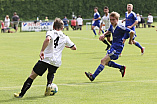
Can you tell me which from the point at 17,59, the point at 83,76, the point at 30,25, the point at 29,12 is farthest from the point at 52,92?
the point at 29,12

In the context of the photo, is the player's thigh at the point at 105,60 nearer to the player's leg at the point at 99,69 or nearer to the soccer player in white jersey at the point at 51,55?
the player's leg at the point at 99,69

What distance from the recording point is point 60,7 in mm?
59219

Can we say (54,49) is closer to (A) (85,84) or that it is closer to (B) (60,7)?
(A) (85,84)

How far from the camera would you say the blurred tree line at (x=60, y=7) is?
187 feet

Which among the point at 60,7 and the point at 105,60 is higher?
the point at 60,7

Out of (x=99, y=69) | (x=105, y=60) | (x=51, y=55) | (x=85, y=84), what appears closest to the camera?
(x=51, y=55)

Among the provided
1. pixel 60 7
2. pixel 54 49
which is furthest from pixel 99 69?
pixel 60 7

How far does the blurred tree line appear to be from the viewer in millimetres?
57062

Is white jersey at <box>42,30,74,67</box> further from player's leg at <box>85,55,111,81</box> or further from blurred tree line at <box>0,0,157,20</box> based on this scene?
blurred tree line at <box>0,0,157,20</box>

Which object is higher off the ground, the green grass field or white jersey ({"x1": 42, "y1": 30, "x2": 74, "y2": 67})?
white jersey ({"x1": 42, "y1": 30, "x2": 74, "y2": 67})

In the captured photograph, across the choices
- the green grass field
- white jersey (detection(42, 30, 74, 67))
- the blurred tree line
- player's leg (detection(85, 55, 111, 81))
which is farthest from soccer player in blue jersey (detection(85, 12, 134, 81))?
the blurred tree line

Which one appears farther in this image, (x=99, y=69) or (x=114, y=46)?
(x=114, y=46)

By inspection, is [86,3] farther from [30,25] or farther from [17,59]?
[17,59]

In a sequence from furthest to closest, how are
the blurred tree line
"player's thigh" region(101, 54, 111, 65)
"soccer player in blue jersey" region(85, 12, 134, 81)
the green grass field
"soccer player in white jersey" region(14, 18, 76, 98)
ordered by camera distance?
the blurred tree line
"player's thigh" region(101, 54, 111, 65)
"soccer player in blue jersey" region(85, 12, 134, 81)
"soccer player in white jersey" region(14, 18, 76, 98)
the green grass field
